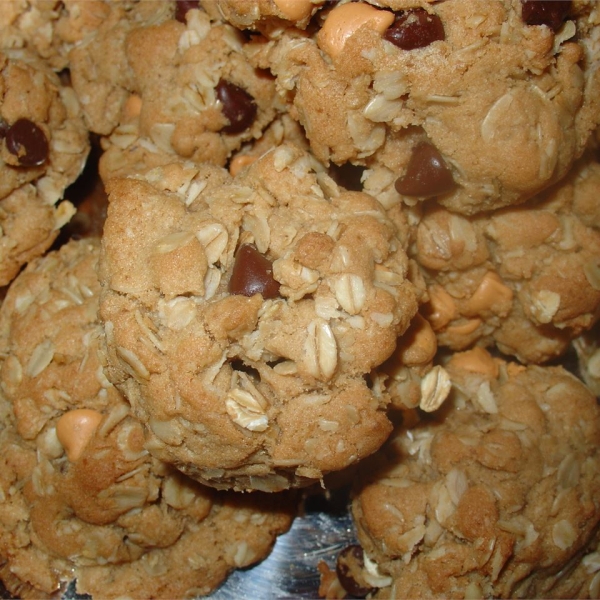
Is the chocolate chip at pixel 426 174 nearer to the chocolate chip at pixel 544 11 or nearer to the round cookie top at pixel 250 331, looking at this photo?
the round cookie top at pixel 250 331

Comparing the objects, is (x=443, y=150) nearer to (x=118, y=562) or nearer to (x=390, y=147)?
(x=390, y=147)

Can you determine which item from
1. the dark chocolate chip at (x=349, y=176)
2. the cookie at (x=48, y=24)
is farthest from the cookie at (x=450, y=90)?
the cookie at (x=48, y=24)

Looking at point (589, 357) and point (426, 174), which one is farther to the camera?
point (589, 357)

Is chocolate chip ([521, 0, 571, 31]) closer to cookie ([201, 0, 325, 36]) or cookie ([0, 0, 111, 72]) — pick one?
cookie ([201, 0, 325, 36])

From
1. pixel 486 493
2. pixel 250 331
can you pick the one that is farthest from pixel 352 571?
pixel 250 331

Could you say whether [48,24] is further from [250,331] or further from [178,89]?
[250,331]

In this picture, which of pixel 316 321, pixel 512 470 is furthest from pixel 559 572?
pixel 316 321

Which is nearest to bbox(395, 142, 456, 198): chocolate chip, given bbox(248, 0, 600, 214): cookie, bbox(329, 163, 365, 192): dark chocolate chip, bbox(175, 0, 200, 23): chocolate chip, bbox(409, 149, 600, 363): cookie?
bbox(248, 0, 600, 214): cookie
